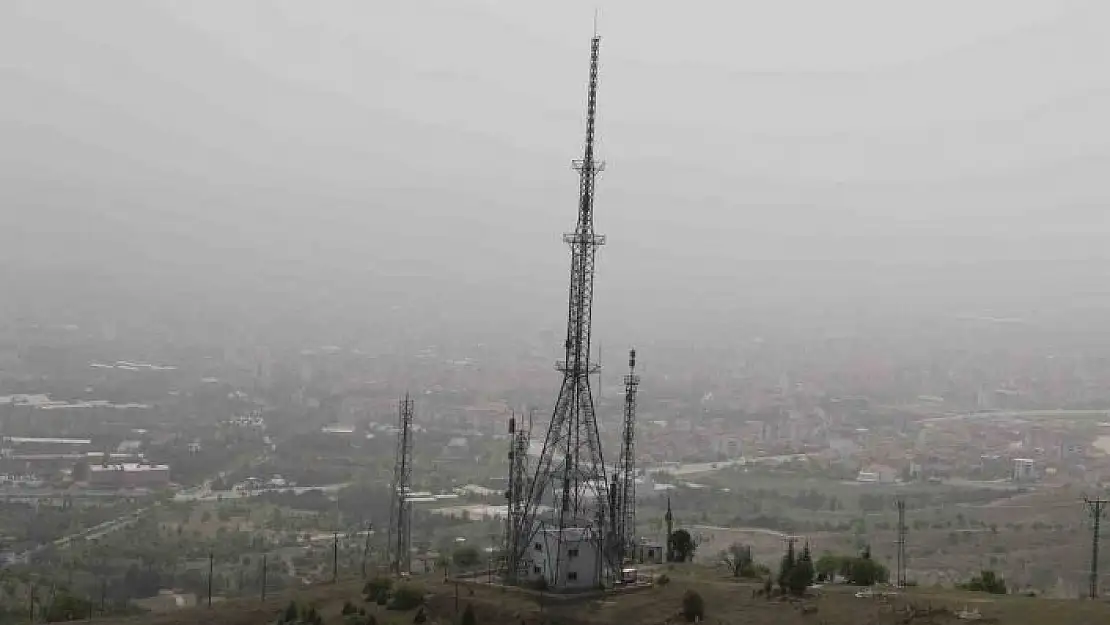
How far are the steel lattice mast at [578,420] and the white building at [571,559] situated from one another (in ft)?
1.84

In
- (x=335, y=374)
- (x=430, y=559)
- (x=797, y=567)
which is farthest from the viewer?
(x=335, y=374)

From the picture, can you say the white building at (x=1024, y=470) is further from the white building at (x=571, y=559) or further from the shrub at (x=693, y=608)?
the shrub at (x=693, y=608)

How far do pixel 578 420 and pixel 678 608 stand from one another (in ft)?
25.7

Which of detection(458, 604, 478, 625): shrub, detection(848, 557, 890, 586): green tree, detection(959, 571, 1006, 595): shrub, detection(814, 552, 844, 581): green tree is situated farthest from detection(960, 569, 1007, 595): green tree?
detection(458, 604, 478, 625): shrub

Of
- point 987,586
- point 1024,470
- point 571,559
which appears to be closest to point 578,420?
point 571,559

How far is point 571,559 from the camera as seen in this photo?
3653 cm

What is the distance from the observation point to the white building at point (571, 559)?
120ft

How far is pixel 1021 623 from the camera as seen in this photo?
28594 millimetres

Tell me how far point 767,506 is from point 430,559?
129 feet

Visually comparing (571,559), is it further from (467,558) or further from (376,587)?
(467,558)

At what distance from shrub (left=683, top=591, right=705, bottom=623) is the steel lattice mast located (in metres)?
5.13

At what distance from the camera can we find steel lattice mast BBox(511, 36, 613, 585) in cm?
3800

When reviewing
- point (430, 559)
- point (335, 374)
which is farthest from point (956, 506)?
point (335, 374)

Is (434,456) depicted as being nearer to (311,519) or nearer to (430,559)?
(311,519)
